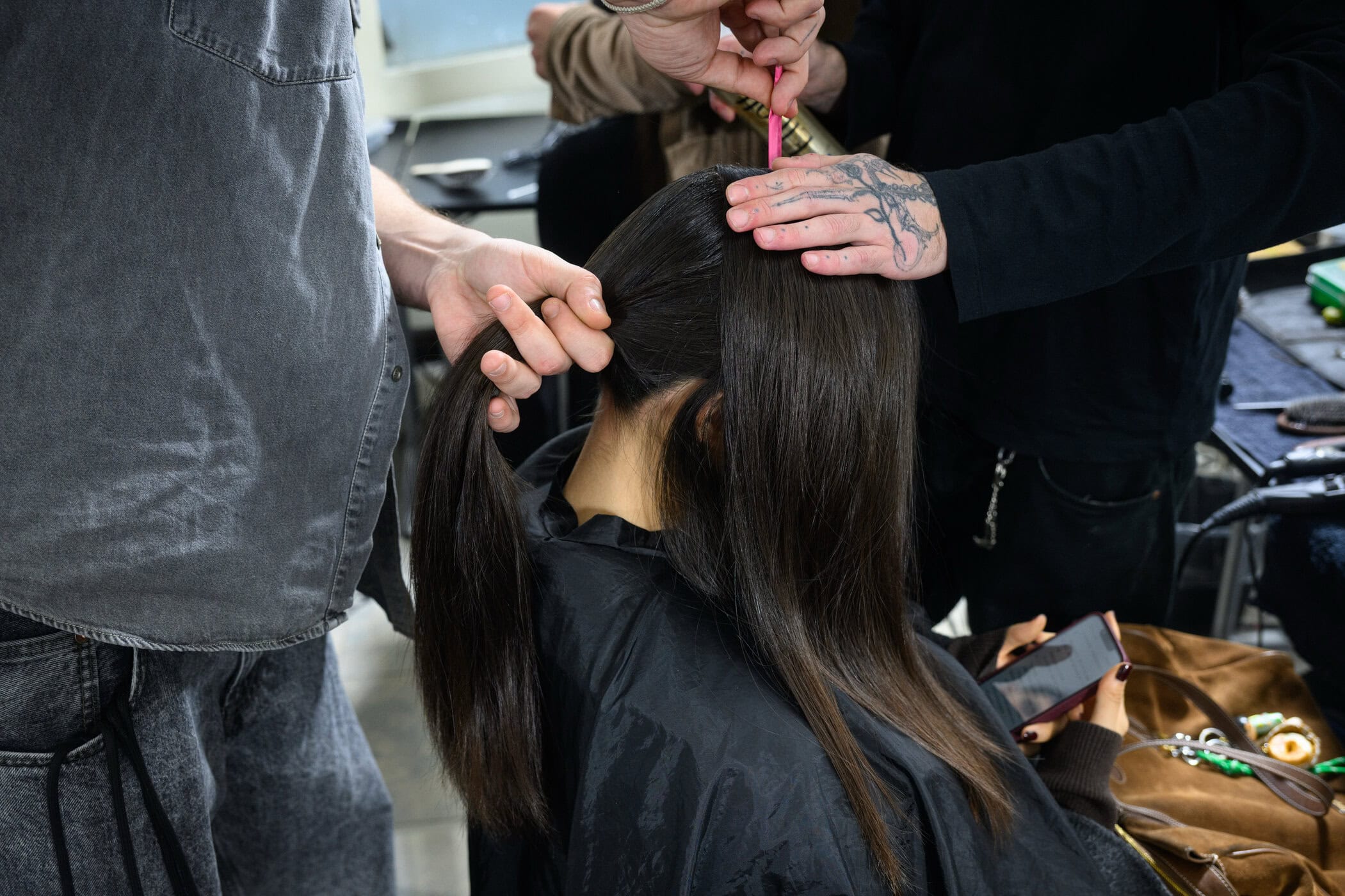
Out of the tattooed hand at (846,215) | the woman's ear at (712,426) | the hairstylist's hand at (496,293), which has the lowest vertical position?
the woman's ear at (712,426)

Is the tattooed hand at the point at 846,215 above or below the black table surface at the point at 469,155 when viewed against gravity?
above

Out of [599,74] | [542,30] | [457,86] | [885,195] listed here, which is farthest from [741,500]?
[457,86]

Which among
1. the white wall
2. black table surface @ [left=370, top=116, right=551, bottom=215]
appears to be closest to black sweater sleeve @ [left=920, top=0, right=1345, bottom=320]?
black table surface @ [left=370, top=116, right=551, bottom=215]

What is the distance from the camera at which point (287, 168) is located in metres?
0.80

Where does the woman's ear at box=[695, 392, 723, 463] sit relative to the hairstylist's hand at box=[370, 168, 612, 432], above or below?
below

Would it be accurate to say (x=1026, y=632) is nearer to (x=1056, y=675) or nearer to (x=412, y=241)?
(x=1056, y=675)

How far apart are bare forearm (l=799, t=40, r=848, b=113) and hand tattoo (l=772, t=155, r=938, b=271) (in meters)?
0.51

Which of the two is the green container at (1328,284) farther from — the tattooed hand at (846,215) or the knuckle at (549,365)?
the knuckle at (549,365)

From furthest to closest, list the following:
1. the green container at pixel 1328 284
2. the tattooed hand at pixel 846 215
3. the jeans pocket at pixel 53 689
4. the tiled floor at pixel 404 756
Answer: the tiled floor at pixel 404 756 < the green container at pixel 1328 284 < the tattooed hand at pixel 846 215 < the jeans pocket at pixel 53 689

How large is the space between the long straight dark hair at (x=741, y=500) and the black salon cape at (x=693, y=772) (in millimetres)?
A: 27

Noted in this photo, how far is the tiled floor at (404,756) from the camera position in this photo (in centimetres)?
206

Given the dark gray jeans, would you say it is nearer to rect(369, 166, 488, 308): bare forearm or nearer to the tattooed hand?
rect(369, 166, 488, 308): bare forearm

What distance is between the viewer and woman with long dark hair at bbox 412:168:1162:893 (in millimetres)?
955

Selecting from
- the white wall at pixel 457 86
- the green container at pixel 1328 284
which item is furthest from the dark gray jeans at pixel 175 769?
the white wall at pixel 457 86
